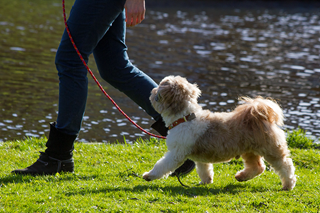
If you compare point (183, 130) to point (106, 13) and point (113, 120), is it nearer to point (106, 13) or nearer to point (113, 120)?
point (106, 13)

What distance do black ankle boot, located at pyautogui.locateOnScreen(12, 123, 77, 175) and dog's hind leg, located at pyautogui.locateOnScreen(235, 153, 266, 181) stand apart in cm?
186

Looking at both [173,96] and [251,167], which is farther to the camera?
[251,167]

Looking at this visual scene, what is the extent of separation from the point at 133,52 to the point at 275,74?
5.07 meters

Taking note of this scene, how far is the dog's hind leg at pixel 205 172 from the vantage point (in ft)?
14.5

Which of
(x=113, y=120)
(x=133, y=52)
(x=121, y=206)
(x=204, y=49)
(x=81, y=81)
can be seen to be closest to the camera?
(x=121, y=206)

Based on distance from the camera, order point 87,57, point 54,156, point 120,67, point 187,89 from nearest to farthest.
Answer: point 187,89
point 87,57
point 54,156
point 120,67

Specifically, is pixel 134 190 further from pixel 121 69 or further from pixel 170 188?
pixel 121 69

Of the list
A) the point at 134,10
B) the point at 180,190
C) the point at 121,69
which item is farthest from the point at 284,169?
the point at 134,10

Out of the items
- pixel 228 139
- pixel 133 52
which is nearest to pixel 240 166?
pixel 228 139

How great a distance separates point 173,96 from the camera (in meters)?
4.14

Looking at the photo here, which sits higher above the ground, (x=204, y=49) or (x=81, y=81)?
(x=81, y=81)

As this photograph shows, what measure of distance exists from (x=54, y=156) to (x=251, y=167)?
6.98 ft

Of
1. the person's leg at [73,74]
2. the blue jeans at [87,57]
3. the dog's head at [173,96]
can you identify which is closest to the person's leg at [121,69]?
the blue jeans at [87,57]

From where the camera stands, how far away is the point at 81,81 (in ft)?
14.2
